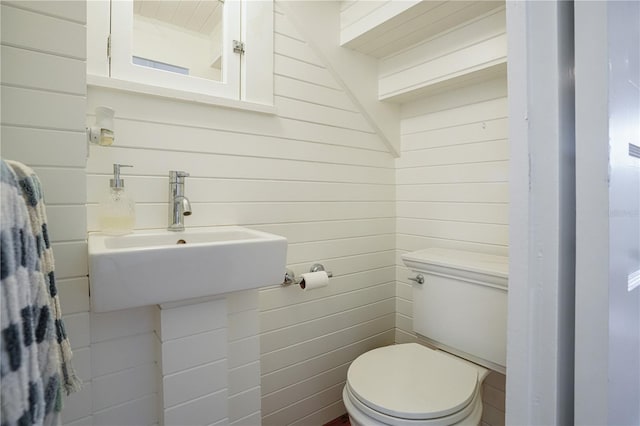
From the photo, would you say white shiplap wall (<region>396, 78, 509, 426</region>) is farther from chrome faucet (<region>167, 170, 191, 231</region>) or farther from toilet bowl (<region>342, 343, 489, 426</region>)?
chrome faucet (<region>167, 170, 191, 231</region>)

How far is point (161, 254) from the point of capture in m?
0.81

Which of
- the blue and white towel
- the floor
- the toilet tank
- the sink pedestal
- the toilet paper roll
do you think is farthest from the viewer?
the floor

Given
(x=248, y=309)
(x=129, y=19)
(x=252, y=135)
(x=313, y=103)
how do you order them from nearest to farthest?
(x=129, y=19) < (x=248, y=309) < (x=252, y=135) < (x=313, y=103)

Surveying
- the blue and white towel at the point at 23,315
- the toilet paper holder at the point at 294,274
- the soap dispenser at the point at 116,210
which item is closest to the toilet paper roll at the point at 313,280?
the toilet paper holder at the point at 294,274

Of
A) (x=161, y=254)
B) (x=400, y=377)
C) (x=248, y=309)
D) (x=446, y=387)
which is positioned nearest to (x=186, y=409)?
(x=248, y=309)

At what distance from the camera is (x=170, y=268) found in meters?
0.83

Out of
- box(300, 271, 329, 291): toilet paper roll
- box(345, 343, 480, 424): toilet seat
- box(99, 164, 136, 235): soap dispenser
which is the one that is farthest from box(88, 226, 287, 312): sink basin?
box(345, 343, 480, 424): toilet seat

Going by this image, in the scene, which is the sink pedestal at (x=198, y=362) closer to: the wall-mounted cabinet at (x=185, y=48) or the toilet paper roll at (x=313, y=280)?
the toilet paper roll at (x=313, y=280)

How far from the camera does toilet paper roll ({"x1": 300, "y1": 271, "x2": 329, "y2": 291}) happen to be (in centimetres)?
142

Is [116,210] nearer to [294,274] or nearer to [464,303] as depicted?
[294,274]

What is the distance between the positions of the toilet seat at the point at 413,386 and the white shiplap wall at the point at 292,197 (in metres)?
0.38

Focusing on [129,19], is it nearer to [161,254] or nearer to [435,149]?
[161,254]

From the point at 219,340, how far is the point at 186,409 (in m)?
0.22

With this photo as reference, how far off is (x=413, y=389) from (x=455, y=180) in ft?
3.36
